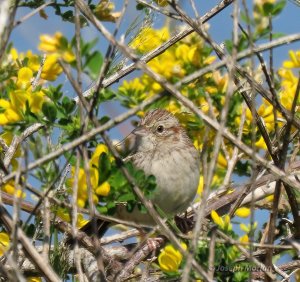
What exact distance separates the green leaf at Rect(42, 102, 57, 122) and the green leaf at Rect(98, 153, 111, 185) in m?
0.23

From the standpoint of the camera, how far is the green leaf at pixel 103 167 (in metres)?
2.86

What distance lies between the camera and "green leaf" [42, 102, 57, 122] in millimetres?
2840

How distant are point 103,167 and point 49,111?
287 mm

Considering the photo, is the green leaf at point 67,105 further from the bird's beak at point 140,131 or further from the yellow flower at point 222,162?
the bird's beak at point 140,131

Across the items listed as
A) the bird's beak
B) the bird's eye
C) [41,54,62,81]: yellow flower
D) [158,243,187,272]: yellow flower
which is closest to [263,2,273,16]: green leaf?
[158,243,187,272]: yellow flower

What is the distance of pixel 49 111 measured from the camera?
2842 millimetres

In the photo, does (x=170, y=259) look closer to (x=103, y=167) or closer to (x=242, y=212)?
(x=103, y=167)

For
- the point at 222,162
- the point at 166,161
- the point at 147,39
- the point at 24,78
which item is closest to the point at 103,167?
the point at 24,78

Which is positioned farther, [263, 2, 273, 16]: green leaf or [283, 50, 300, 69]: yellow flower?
[283, 50, 300, 69]: yellow flower

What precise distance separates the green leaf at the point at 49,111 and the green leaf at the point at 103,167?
9.0 inches

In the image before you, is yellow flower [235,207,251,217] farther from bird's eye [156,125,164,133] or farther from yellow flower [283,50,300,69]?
bird's eye [156,125,164,133]

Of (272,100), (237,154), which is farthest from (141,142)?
(272,100)

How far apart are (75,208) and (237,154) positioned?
1819 millimetres

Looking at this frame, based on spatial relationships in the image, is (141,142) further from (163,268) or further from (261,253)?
(163,268)
